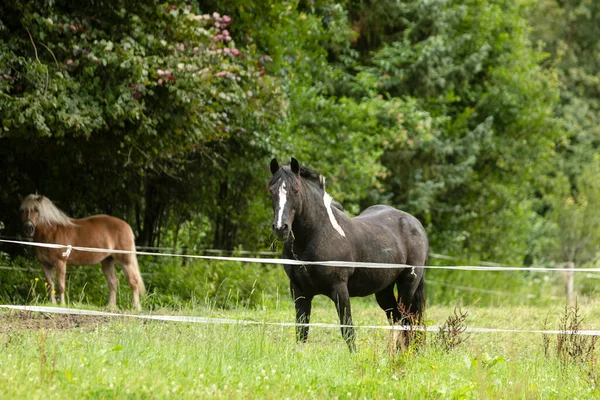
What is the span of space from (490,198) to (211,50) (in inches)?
592

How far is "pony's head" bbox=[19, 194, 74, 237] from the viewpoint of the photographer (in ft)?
46.1

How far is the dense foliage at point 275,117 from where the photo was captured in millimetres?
12781

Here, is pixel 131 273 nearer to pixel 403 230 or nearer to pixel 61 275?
pixel 61 275

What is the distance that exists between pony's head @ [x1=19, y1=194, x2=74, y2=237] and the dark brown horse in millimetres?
6040

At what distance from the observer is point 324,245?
28.5 feet

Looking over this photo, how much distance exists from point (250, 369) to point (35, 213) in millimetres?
7946

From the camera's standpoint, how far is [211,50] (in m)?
14.5

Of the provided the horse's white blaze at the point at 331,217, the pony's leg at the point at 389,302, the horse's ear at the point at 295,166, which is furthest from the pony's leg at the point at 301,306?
the pony's leg at the point at 389,302

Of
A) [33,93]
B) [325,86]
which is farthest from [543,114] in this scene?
[33,93]

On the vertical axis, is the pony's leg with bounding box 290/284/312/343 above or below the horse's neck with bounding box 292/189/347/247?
below

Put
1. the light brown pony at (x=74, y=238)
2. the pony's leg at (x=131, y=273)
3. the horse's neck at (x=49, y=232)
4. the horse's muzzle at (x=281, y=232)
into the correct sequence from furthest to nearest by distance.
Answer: the pony's leg at (x=131, y=273), the horse's neck at (x=49, y=232), the light brown pony at (x=74, y=238), the horse's muzzle at (x=281, y=232)

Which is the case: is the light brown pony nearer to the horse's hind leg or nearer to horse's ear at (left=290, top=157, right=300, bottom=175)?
the horse's hind leg

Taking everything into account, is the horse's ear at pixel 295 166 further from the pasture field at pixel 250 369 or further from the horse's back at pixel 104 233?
the horse's back at pixel 104 233

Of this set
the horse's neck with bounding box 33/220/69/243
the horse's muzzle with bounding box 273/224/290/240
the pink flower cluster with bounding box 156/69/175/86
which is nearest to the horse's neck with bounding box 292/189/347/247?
the horse's muzzle with bounding box 273/224/290/240
